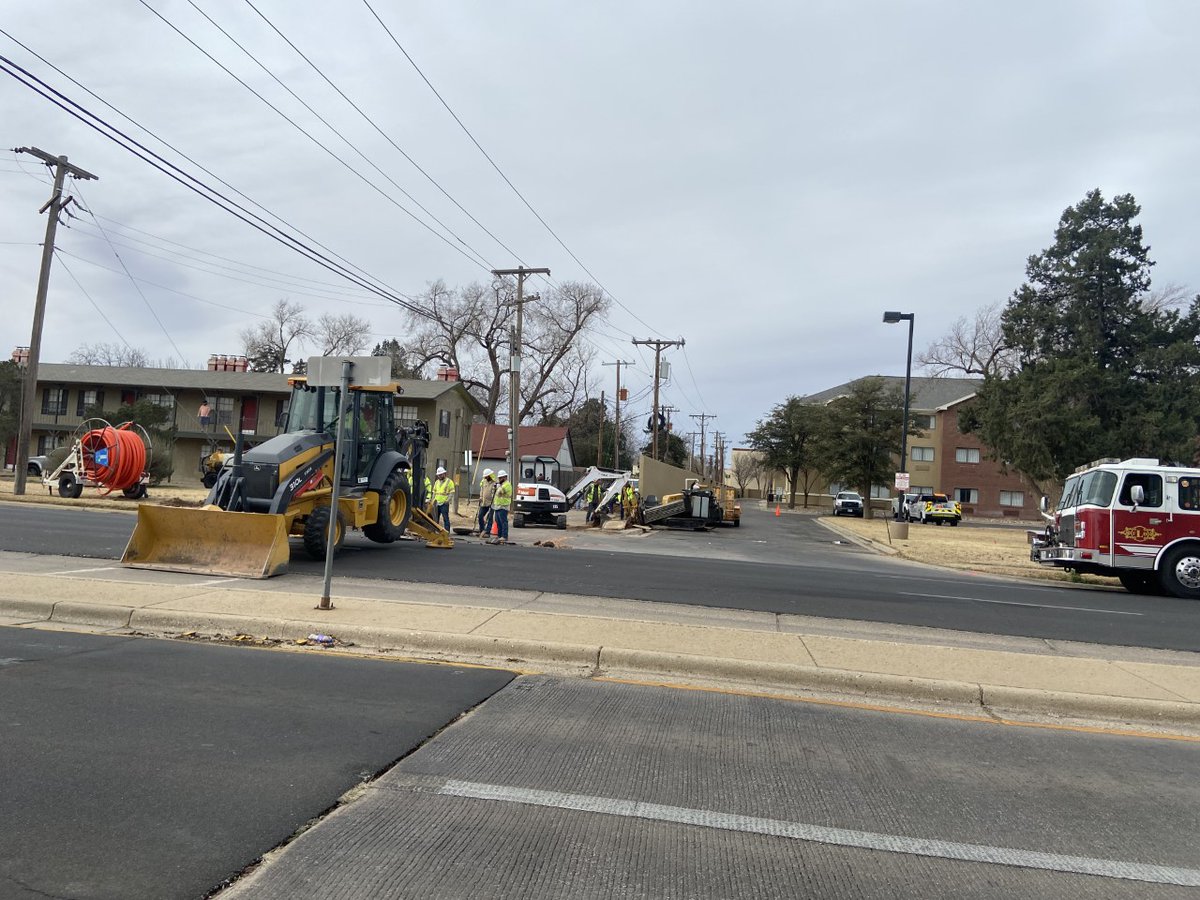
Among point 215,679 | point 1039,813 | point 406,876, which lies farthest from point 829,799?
point 215,679

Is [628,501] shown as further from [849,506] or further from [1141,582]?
[849,506]

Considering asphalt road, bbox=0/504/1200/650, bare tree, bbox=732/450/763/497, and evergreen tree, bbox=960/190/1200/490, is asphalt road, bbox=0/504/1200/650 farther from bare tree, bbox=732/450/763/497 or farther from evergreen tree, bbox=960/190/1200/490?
bare tree, bbox=732/450/763/497

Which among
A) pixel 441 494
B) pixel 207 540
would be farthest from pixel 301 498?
pixel 441 494

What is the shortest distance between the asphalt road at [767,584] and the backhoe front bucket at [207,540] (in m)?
1.26

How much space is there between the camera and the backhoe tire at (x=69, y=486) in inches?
1133

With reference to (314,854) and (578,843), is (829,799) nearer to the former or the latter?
(578,843)

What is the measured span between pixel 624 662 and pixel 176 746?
388 cm

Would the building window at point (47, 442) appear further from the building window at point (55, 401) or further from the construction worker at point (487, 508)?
the construction worker at point (487, 508)

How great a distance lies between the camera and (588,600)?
11398mm

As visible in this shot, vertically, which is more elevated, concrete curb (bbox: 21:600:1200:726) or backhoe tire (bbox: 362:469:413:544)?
backhoe tire (bbox: 362:469:413:544)

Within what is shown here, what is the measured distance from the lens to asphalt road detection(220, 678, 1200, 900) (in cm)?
373

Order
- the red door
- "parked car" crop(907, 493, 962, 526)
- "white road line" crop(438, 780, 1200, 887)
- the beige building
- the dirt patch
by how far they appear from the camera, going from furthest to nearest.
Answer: "parked car" crop(907, 493, 962, 526), the red door, the beige building, the dirt patch, "white road line" crop(438, 780, 1200, 887)

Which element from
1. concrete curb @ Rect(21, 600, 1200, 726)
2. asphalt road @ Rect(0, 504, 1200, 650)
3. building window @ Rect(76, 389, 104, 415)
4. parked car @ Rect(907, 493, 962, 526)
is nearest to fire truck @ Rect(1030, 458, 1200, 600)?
asphalt road @ Rect(0, 504, 1200, 650)

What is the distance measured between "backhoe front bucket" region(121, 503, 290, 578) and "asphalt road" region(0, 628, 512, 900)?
395 centimetres
